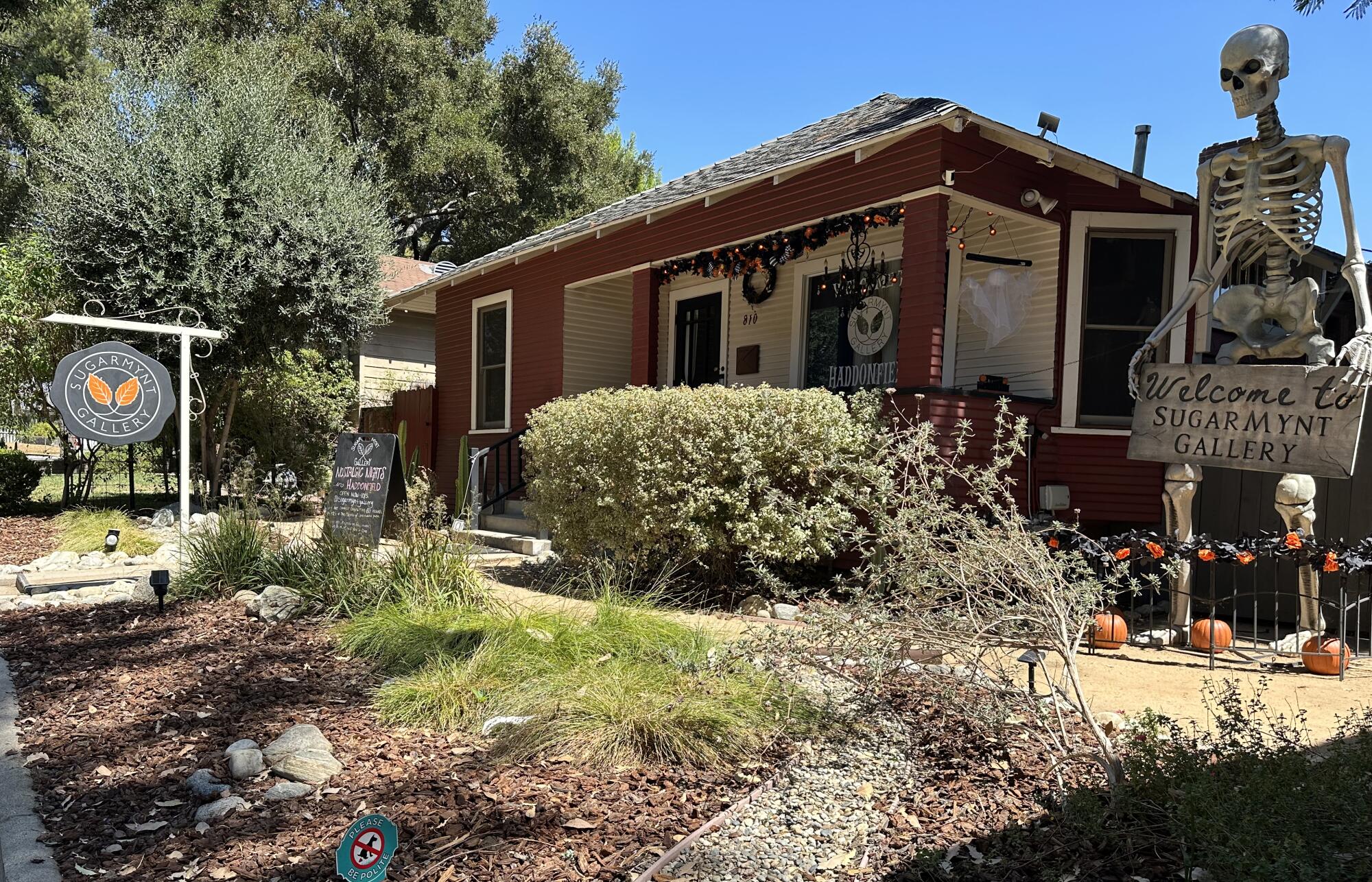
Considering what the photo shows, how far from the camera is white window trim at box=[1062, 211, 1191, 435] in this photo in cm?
786

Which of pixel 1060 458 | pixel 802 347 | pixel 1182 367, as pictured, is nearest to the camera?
pixel 1182 367

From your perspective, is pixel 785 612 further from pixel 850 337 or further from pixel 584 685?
pixel 850 337

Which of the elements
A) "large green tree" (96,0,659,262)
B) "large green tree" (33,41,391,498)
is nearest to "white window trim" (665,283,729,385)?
"large green tree" (33,41,391,498)

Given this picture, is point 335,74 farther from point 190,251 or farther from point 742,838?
point 742,838

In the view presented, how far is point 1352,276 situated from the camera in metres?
4.77

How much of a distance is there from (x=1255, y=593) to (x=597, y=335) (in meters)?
8.66

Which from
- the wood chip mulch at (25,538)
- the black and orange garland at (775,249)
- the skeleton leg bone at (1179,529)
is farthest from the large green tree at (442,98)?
the skeleton leg bone at (1179,529)

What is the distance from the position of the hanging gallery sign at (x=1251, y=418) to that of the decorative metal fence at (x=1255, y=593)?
494mm

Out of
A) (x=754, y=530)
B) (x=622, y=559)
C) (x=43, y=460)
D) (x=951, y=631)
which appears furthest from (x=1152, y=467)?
(x=43, y=460)

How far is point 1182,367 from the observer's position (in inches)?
213

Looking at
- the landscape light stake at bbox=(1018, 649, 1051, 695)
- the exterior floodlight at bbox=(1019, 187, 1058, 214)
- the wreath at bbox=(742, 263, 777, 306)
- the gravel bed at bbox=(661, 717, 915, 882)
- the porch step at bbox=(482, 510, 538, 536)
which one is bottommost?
the porch step at bbox=(482, 510, 538, 536)

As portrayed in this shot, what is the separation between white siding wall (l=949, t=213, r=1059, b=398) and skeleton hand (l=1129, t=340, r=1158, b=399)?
2485 mm

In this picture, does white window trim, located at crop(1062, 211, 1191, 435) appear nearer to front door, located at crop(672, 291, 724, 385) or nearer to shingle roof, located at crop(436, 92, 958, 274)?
shingle roof, located at crop(436, 92, 958, 274)

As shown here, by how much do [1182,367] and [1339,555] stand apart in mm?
1338
